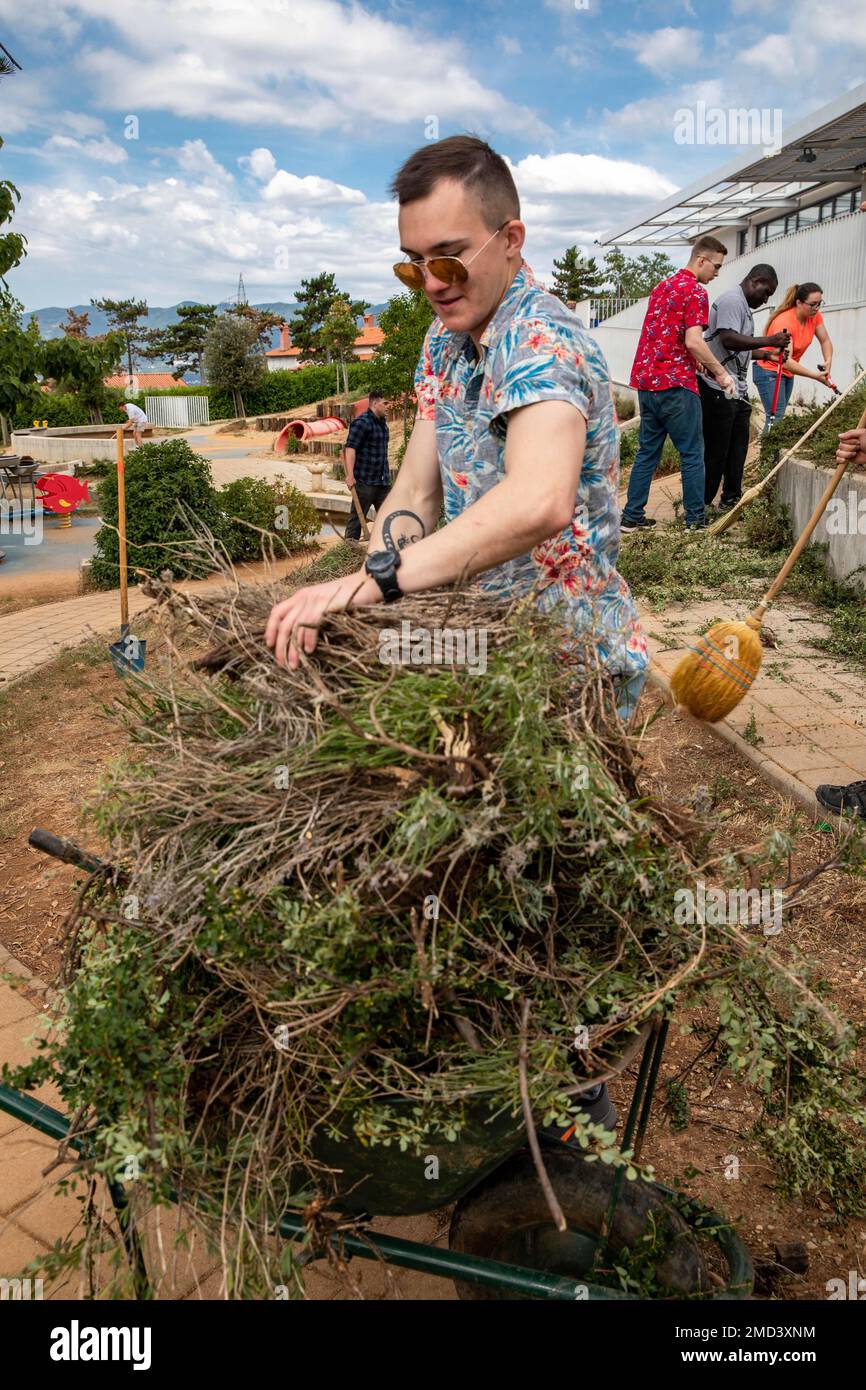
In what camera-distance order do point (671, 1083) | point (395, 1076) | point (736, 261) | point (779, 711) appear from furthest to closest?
point (736, 261), point (779, 711), point (671, 1083), point (395, 1076)

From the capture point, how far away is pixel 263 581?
1.84m

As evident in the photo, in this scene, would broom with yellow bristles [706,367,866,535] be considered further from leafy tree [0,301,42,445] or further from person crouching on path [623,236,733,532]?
leafy tree [0,301,42,445]

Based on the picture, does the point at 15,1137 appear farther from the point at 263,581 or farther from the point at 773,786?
the point at 773,786

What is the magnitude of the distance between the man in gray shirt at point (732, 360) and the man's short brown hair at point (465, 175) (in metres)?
6.42

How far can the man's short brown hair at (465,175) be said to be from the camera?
1.78 m

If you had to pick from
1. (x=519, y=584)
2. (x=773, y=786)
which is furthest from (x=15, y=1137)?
→ (x=773, y=786)

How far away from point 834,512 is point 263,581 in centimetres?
592

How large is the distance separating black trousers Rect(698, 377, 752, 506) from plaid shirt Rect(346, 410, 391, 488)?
3.57 m

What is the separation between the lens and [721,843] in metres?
3.24

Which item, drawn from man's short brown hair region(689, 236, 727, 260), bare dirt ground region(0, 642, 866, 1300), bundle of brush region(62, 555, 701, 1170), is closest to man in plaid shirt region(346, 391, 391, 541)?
man's short brown hair region(689, 236, 727, 260)

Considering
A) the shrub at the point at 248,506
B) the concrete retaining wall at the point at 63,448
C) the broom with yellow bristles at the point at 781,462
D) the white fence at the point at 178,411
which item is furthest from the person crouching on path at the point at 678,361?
the white fence at the point at 178,411

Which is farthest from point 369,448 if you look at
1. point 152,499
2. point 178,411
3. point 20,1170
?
point 178,411

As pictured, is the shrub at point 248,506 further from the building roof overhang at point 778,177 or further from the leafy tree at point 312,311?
the leafy tree at point 312,311
